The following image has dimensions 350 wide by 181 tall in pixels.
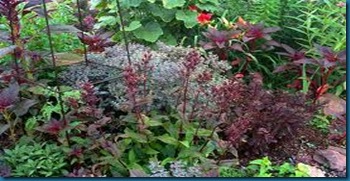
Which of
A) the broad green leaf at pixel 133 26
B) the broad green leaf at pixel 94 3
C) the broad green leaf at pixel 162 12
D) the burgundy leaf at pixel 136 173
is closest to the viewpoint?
the burgundy leaf at pixel 136 173

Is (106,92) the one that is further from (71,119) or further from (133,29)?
→ (133,29)

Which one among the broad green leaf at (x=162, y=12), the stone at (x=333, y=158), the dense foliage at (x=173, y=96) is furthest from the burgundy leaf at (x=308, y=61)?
the broad green leaf at (x=162, y=12)

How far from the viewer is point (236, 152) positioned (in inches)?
93.3

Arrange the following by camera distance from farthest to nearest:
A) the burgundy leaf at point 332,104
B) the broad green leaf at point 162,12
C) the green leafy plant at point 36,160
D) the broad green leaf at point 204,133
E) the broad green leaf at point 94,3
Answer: the broad green leaf at point 94,3 < the broad green leaf at point 162,12 < the burgundy leaf at point 332,104 < the broad green leaf at point 204,133 < the green leafy plant at point 36,160

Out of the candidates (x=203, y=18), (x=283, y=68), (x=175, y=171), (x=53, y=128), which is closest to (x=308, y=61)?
(x=283, y=68)

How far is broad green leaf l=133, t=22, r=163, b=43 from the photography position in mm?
3203

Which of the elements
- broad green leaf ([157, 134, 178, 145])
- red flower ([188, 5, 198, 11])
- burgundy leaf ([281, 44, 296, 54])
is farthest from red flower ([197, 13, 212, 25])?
broad green leaf ([157, 134, 178, 145])

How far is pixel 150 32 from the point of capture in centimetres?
324

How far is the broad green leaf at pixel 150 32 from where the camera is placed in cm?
320

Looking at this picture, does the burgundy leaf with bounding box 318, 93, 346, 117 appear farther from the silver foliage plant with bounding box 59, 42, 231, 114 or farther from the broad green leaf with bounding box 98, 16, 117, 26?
the broad green leaf with bounding box 98, 16, 117, 26

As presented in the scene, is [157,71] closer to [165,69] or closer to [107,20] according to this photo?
[165,69]

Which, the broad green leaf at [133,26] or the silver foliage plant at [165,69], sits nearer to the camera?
the silver foliage plant at [165,69]

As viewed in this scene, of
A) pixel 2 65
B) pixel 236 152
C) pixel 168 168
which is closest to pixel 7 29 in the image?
pixel 2 65

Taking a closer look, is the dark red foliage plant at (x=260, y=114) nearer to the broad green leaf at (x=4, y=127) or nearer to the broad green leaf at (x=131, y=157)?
the broad green leaf at (x=131, y=157)
